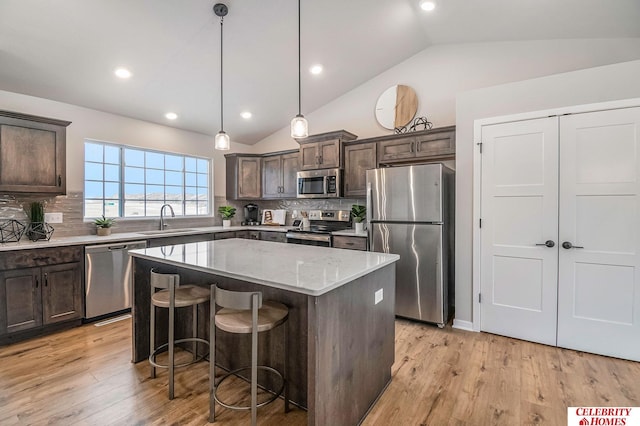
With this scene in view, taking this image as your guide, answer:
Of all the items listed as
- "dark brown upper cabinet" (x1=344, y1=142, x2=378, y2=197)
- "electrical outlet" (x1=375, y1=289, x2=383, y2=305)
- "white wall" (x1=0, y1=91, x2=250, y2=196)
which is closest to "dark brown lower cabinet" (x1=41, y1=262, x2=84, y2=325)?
"white wall" (x1=0, y1=91, x2=250, y2=196)

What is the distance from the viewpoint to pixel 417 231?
3387mm

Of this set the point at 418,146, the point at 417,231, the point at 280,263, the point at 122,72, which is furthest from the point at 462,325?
the point at 122,72

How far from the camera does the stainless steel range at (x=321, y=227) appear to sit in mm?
4285

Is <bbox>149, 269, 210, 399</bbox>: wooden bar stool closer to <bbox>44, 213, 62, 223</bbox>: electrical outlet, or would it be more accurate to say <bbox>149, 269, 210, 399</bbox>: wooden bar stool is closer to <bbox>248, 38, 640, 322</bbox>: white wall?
<bbox>44, 213, 62, 223</bbox>: electrical outlet

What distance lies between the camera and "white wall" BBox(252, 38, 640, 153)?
329cm

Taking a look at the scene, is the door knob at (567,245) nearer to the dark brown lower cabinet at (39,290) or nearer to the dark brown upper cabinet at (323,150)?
the dark brown upper cabinet at (323,150)

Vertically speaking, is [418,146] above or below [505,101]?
below

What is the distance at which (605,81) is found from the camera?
2660 mm

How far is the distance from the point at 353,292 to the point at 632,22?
367 cm

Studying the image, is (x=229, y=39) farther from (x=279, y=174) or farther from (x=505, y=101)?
(x=505, y=101)

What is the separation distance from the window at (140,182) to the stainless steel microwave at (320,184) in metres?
1.84

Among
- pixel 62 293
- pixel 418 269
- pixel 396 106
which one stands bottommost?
pixel 62 293

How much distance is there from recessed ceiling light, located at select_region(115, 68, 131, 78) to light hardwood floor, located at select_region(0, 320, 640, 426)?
2.81m

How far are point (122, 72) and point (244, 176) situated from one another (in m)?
2.50
